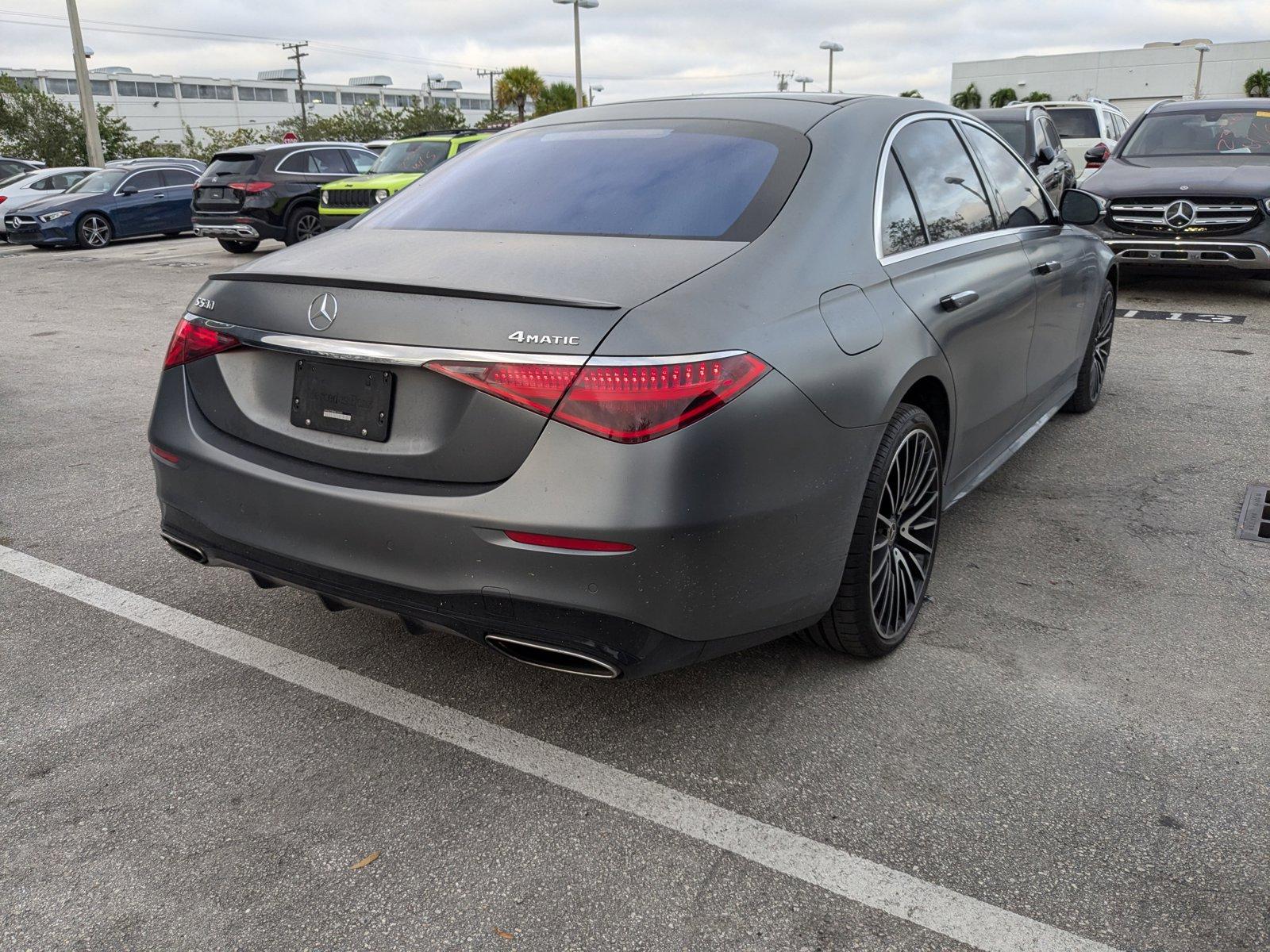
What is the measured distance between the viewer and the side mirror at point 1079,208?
4859mm

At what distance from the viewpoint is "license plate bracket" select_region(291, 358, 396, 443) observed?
2.54 m

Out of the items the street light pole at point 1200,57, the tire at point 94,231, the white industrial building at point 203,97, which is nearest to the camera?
the tire at point 94,231

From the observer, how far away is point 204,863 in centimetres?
238

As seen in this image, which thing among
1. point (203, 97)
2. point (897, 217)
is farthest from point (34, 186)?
point (203, 97)

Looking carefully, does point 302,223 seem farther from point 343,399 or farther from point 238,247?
point 343,399

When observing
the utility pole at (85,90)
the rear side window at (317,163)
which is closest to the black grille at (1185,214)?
the rear side window at (317,163)

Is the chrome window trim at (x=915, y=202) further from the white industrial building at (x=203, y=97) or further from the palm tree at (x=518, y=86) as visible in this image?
the white industrial building at (x=203, y=97)

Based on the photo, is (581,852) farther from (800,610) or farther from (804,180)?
(804,180)

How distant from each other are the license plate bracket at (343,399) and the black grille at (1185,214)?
→ 8.64 meters

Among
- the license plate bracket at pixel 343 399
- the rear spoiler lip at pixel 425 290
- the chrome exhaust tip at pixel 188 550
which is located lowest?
the chrome exhaust tip at pixel 188 550

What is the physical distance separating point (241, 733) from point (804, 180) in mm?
2146

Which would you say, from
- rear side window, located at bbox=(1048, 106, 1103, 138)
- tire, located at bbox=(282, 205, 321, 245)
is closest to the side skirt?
tire, located at bbox=(282, 205, 321, 245)

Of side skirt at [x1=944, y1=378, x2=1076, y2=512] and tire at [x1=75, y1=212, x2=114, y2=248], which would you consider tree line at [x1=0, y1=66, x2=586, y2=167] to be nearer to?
tire at [x1=75, y1=212, x2=114, y2=248]

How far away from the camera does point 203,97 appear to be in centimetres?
9638
